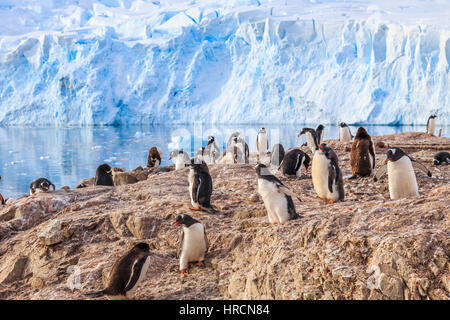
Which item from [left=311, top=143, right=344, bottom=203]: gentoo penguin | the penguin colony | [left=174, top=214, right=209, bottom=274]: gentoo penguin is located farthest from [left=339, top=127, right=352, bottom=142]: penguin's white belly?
[left=174, top=214, right=209, bottom=274]: gentoo penguin

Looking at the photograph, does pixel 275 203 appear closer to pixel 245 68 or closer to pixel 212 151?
pixel 212 151

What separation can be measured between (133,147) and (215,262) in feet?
64.1

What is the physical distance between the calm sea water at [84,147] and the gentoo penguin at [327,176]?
23.9 feet

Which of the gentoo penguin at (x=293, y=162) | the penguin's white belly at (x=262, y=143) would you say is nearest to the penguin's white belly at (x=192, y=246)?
the gentoo penguin at (x=293, y=162)

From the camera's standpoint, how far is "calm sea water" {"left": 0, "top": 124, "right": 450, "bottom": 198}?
52.3 ft

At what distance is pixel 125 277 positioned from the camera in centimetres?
295

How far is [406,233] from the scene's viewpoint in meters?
2.60

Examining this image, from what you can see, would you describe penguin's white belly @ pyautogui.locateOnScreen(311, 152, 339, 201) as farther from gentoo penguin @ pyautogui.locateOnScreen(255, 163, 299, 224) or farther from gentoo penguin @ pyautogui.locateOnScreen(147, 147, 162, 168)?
gentoo penguin @ pyautogui.locateOnScreen(147, 147, 162, 168)

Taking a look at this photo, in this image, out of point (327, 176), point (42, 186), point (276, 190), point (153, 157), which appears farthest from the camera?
point (153, 157)

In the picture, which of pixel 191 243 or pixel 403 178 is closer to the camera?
pixel 191 243

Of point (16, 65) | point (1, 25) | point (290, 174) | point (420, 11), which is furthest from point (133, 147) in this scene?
point (1, 25)

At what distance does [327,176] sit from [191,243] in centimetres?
155

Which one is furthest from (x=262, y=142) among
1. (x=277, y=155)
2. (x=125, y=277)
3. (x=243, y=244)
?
(x=125, y=277)

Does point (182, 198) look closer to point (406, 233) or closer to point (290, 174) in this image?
point (290, 174)
